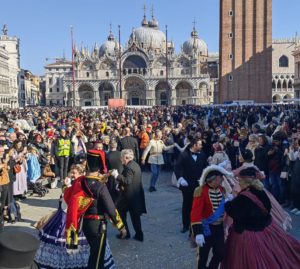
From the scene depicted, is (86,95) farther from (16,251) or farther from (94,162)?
(16,251)

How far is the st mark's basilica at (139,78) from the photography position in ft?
263

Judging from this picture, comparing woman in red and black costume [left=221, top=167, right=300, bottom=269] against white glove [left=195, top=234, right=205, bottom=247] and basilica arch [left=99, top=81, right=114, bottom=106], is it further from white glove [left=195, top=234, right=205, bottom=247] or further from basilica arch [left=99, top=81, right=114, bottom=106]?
basilica arch [left=99, top=81, right=114, bottom=106]

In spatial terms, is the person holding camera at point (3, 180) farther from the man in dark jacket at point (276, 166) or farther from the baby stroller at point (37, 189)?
the man in dark jacket at point (276, 166)

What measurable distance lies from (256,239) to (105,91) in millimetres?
80172

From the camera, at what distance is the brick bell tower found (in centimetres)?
4741

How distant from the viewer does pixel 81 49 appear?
282ft

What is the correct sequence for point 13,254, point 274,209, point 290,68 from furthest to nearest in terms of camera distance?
point 290,68 → point 274,209 → point 13,254

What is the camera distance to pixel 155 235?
6.88 metres

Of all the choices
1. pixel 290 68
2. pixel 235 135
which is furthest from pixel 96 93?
pixel 235 135

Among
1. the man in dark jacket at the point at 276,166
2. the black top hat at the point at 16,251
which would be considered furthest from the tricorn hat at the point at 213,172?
the man in dark jacket at the point at 276,166

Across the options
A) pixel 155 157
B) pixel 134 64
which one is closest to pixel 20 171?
pixel 155 157

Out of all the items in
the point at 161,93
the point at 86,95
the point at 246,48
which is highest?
the point at 246,48

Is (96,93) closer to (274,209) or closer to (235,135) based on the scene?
(235,135)

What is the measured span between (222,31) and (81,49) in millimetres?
44424
